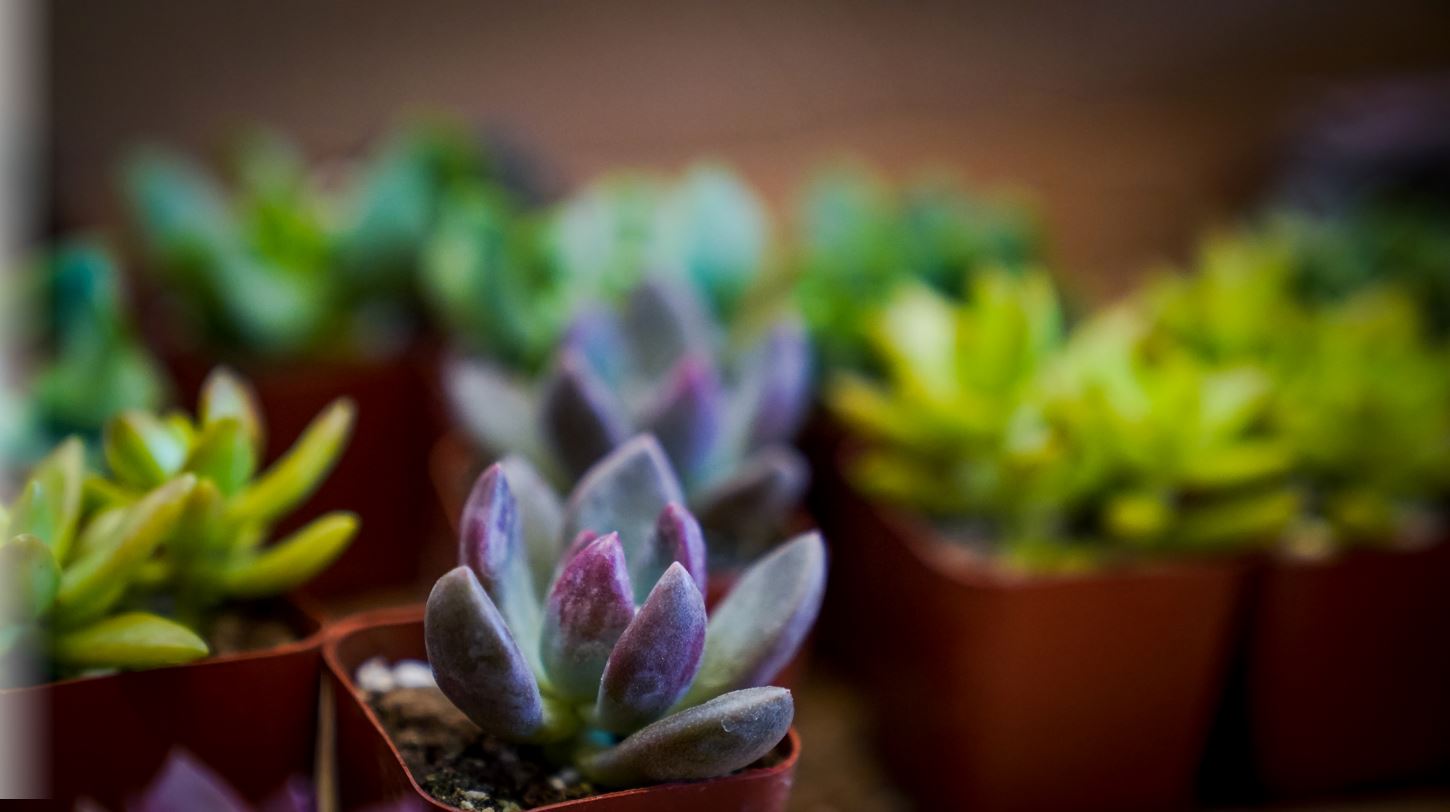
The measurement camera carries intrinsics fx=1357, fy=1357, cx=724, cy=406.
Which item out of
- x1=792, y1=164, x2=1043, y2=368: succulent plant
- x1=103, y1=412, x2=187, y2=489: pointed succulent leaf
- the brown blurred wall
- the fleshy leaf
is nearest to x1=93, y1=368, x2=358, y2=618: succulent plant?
x1=103, y1=412, x2=187, y2=489: pointed succulent leaf

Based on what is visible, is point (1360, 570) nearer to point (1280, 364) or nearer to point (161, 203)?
point (1280, 364)

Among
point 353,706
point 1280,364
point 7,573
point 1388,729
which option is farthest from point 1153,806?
point 7,573

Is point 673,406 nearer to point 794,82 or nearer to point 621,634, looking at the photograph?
point 621,634

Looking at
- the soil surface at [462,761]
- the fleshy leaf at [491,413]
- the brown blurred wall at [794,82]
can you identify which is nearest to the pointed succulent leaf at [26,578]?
the soil surface at [462,761]

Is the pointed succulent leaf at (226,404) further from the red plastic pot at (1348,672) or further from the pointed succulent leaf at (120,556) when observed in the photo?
the red plastic pot at (1348,672)

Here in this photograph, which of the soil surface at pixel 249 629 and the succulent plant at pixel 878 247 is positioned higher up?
the succulent plant at pixel 878 247

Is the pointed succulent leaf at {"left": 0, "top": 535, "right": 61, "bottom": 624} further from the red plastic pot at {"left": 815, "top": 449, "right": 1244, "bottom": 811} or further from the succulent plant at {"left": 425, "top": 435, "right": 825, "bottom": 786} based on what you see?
the red plastic pot at {"left": 815, "top": 449, "right": 1244, "bottom": 811}
